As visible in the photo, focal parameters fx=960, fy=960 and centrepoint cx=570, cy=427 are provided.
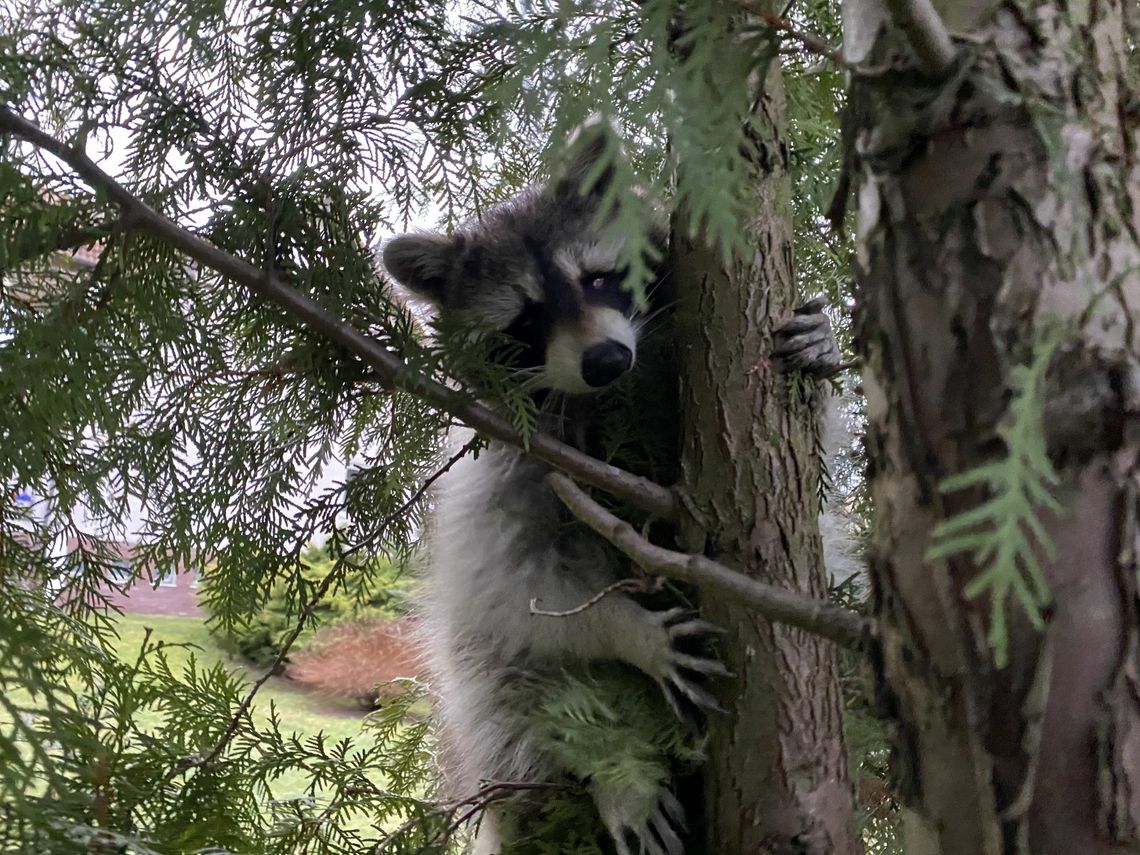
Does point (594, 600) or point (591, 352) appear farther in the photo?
point (591, 352)

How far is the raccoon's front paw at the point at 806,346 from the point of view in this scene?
4.34 ft

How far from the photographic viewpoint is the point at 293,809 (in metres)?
1.42

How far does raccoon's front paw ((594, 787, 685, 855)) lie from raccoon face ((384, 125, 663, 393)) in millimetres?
648

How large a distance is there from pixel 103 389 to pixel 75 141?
0.30 m

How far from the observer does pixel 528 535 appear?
1702mm

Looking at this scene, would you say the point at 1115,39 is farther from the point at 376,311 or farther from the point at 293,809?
the point at 293,809

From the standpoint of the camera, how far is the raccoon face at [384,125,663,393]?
1659 mm

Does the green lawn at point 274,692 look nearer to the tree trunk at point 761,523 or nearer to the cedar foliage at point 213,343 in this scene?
the cedar foliage at point 213,343

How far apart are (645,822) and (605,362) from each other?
0.70 m

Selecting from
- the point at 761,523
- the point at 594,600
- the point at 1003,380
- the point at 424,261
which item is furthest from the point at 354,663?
the point at 1003,380

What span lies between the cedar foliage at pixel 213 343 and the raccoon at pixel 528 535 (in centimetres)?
17

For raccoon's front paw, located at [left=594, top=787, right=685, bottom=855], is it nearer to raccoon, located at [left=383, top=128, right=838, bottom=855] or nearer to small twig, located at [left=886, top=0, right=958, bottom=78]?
raccoon, located at [left=383, top=128, right=838, bottom=855]

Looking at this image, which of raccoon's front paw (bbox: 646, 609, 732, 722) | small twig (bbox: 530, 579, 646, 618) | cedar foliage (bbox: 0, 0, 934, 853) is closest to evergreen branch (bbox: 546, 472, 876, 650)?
small twig (bbox: 530, 579, 646, 618)

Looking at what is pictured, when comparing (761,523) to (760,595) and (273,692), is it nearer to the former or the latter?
(760,595)
